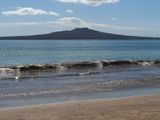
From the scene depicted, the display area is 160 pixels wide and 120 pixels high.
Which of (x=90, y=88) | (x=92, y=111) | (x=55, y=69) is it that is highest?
(x=92, y=111)

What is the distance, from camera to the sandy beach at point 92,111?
1369cm

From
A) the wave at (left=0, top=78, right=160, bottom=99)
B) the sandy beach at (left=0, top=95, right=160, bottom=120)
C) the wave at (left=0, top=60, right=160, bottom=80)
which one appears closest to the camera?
the sandy beach at (left=0, top=95, right=160, bottom=120)

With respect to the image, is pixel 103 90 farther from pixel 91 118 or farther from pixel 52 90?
pixel 91 118

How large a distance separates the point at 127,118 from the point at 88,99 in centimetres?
559

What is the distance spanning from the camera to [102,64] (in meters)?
47.3

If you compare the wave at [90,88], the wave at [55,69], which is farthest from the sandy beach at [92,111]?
the wave at [55,69]

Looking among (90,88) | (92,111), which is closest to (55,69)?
(90,88)

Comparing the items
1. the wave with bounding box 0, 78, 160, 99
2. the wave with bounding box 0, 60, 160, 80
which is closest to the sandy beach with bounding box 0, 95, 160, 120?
the wave with bounding box 0, 78, 160, 99

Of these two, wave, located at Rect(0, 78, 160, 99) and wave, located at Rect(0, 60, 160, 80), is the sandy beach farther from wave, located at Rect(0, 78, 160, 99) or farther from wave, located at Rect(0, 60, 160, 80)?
wave, located at Rect(0, 60, 160, 80)

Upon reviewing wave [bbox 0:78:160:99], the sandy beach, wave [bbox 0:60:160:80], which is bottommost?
wave [bbox 0:60:160:80]

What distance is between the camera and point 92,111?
48.9ft

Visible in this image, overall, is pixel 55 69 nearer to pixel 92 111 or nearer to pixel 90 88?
pixel 90 88

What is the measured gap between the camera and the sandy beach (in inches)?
539

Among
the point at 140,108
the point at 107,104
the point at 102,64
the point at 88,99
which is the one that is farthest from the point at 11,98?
the point at 102,64
